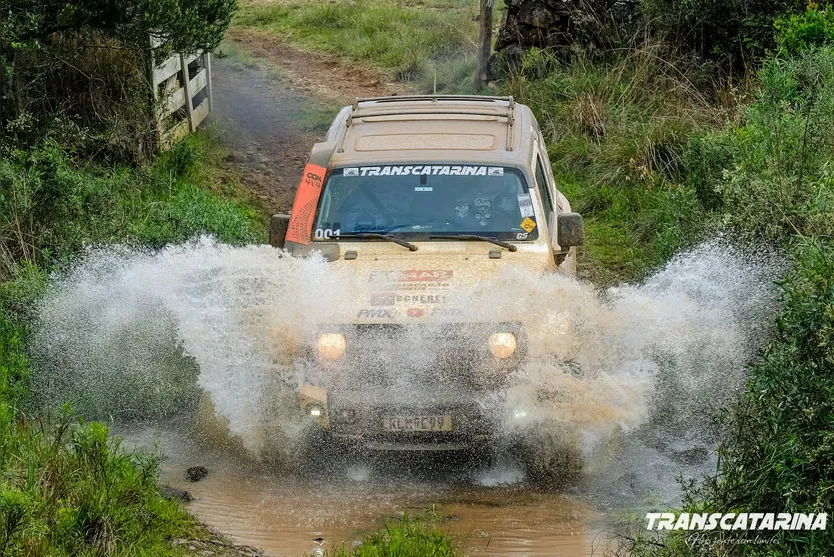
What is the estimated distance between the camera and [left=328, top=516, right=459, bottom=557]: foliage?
5.18 m

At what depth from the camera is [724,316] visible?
25.0 ft

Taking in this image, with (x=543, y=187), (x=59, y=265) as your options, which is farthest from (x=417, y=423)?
(x=59, y=265)

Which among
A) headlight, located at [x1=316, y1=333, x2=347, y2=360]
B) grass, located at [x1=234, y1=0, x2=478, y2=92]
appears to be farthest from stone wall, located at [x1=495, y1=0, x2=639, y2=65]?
headlight, located at [x1=316, y1=333, x2=347, y2=360]

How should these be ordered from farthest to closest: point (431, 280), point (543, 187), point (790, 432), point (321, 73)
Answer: point (321, 73)
point (543, 187)
point (431, 280)
point (790, 432)

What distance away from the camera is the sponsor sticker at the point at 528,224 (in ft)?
23.2

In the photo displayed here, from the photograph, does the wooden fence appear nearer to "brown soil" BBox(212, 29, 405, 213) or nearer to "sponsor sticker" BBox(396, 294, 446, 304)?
"brown soil" BBox(212, 29, 405, 213)

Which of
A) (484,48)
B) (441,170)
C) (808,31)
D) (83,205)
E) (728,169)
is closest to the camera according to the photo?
(441,170)

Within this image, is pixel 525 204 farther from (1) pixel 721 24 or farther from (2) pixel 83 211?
(1) pixel 721 24

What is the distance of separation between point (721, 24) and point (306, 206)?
Result: 777 centimetres

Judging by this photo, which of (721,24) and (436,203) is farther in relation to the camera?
(721,24)

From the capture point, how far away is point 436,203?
282 inches

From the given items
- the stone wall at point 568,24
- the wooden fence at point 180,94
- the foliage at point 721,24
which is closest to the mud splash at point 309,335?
the wooden fence at point 180,94

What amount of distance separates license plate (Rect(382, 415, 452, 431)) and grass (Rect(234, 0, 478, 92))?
10426mm

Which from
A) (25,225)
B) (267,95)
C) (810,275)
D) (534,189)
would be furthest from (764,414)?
(267,95)
